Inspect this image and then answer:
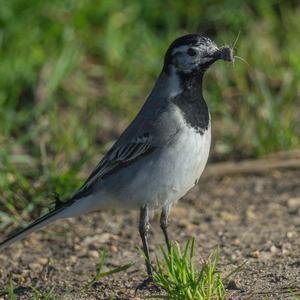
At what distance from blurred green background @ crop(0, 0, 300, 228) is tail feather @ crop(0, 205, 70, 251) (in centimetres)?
110

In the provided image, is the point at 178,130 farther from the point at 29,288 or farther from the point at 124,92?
the point at 124,92

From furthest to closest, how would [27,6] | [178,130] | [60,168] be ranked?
[27,6] < [60,168] < [178,130]

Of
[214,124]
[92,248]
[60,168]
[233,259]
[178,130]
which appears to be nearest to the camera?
[178,130]

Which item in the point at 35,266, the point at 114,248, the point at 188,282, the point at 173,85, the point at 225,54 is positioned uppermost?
the point at 225,54

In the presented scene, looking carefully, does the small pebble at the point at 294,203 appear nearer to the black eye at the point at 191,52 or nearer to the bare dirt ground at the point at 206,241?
the bare dirt ground at the point at 206,241

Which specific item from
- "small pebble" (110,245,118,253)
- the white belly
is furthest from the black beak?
"small pebble" (110,245,118,253)

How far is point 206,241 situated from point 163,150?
120 cm

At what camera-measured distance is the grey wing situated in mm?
6125

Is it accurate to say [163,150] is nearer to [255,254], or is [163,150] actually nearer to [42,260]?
[255,254]

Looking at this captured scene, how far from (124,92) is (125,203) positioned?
3069mm

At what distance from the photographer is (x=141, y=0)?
10.2 metres

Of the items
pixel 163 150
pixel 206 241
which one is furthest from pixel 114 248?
pixel 163 150

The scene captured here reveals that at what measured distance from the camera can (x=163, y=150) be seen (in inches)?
238

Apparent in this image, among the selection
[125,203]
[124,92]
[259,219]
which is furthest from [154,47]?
[125,203]
